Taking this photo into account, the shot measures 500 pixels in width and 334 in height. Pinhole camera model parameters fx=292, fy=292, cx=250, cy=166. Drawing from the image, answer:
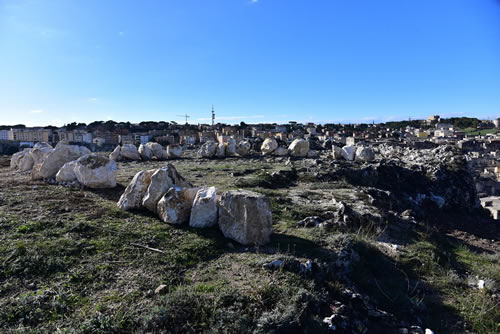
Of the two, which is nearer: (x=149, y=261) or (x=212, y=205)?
(x=149, y=261)

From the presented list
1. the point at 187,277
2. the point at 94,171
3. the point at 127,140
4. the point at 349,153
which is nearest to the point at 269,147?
the point at 349,153

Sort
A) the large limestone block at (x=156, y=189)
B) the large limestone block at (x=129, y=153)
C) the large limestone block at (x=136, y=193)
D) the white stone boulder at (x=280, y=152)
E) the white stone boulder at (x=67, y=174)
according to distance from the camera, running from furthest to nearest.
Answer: the white stone boulder at (x=280, y=152), the large limestone block at (x=129, y=153), the white stone boulder at (x=67, y=174), the large limestone block at (x=136, y=193), the large limestone block at (x=156, y=189)

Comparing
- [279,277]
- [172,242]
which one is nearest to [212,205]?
[172,242]

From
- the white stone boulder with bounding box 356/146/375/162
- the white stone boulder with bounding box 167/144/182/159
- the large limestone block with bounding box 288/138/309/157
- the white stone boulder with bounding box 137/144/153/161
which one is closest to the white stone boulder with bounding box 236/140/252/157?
the large limestone block with bounding box 288/138/309/157

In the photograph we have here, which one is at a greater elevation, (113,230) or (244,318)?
(113,230)

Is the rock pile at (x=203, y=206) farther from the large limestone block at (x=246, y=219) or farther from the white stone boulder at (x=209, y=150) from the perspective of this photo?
the white stone boulder at (x=209, y=150)

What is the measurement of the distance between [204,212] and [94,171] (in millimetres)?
3910

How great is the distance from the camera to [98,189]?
7.52 metres

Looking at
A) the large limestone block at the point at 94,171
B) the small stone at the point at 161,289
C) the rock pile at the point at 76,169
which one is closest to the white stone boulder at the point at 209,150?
the rock pile at the point at 76,169

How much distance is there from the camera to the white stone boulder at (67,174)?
7.94 metres

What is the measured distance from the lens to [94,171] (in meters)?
7.47

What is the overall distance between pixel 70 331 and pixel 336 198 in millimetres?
7584

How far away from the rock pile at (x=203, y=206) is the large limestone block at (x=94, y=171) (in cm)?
188

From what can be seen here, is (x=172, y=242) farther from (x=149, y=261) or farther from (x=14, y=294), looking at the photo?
(x=14, y=294)
